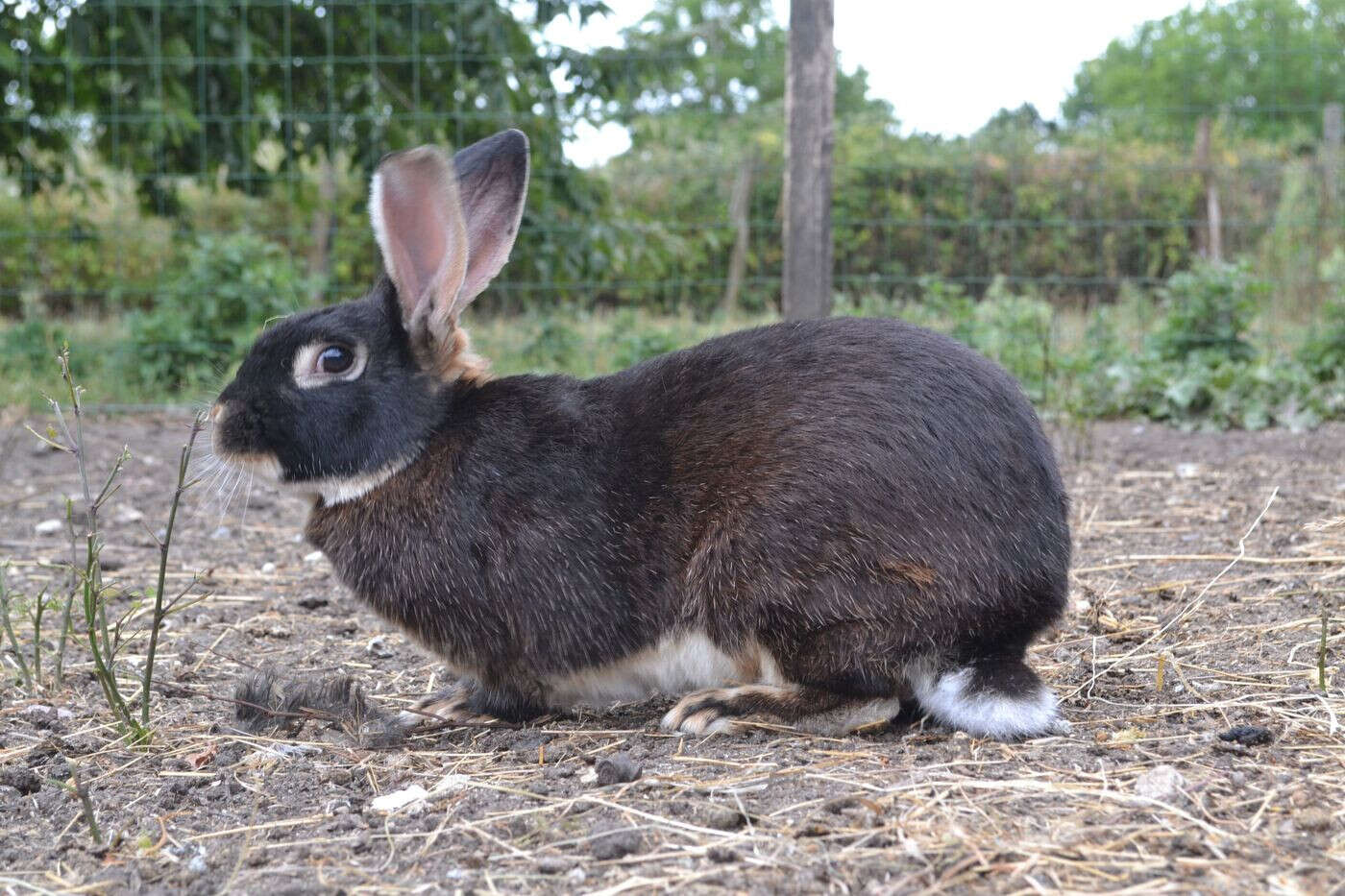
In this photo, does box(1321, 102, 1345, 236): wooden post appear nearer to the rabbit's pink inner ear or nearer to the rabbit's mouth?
the rabbit's pink inner ear

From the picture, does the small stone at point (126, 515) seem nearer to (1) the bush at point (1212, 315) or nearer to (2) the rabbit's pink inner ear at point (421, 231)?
(2) the rabbit's pink inner ear at point (421, 231)

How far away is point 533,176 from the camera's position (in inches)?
348

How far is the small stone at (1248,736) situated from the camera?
2.75 meters

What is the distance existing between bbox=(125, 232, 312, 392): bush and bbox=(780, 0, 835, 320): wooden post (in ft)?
11.6

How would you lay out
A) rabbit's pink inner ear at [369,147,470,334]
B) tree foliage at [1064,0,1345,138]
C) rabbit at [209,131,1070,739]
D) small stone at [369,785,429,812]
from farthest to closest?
tree foliage at [1064,0,1345,138] → rabbit's pink inner ear at [369,147,470,334] → rabbit at [209,131,1070,739] → small stone at [369,785,429,812]

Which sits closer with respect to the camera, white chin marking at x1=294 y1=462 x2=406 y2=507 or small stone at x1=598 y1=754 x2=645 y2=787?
small stone at x1=598 y1=754 x2=645 y2=787

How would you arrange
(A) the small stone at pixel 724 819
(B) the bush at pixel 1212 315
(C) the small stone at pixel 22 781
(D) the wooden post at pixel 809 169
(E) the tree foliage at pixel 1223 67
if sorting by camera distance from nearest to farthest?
(A) the small stone at pixel 724 819, (C) the small stone at pixel 22 781, (D) the wooden post at pixel 809 169, (B) the bush at pixel 1212 315, (E) the tree foliage at pixel 1223 67

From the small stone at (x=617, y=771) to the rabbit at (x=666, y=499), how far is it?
1.08 feet

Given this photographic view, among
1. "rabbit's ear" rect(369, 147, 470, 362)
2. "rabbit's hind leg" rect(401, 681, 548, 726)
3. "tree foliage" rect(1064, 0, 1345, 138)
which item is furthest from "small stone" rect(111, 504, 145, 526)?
"tree foliage" rect(1064, 0, 1345, 138)

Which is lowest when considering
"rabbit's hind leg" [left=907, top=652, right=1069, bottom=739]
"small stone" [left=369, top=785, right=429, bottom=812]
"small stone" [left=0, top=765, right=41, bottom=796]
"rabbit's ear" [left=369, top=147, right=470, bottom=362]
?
"small stone" [left=369, top=785, right=429, bottom=812]

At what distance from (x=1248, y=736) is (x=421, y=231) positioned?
2119 mm

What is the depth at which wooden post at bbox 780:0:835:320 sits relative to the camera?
21.7 feet

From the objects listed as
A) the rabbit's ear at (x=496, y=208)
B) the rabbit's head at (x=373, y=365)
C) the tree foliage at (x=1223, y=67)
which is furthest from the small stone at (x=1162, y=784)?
the tree foliage at (x=1223, y=67)

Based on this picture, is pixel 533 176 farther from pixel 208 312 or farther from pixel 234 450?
pixel 234 450
